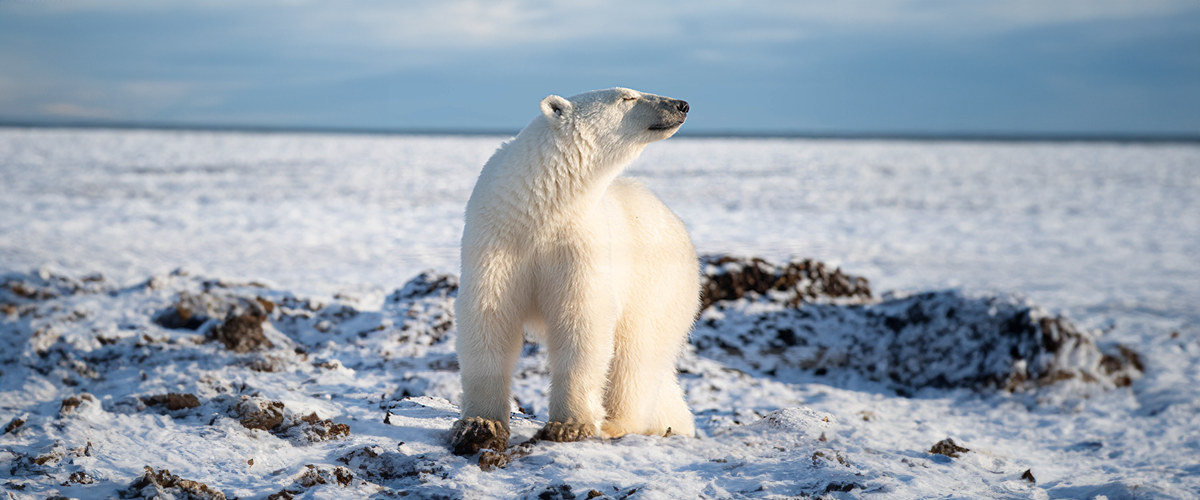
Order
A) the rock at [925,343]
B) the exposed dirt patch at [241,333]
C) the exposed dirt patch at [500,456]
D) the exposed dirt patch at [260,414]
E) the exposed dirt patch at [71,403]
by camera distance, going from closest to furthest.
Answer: the exposed dirt patch at [500,456]
the exposed dirt patch at [260,414]
the exposed dirt patch at [71,403]
the exposed dirt patch at [241,333]
the rock at [925,343]

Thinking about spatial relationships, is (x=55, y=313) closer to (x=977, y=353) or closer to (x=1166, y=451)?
(x=977, y=353)

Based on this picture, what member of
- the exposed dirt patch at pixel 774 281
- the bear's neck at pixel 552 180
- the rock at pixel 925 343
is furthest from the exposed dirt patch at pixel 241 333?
the exposed dirt patch at pixel 774 281

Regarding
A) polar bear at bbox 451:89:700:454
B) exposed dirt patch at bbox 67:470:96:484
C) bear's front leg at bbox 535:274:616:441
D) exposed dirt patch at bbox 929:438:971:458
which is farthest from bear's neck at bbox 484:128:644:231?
exposed dirt patch at bbox 929:438:971:458

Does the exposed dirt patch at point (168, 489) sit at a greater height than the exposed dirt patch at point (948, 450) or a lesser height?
greater

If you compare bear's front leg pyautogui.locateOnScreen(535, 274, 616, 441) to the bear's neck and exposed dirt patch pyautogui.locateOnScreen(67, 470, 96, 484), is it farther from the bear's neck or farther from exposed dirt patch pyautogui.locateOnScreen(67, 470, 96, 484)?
exposed dirt patch pyautogui.locateOnScreen(67, 470, 96, 484)

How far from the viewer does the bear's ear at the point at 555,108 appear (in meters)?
2.92

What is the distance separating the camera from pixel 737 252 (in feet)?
32.8

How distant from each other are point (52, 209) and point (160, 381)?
10.6m

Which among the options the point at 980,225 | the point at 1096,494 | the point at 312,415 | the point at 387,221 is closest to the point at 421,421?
the point at 312,415

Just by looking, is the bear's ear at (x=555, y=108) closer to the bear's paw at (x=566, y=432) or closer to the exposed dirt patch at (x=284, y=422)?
the bear's paw at (x=566, y=432)

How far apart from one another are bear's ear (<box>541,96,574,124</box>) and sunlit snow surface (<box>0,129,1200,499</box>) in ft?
4.46

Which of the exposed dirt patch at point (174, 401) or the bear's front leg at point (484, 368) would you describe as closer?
the bear's front leg at point (484, 368)

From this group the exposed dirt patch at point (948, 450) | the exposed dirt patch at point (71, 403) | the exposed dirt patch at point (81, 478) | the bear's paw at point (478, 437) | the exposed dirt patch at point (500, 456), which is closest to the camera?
the exposed dirt patch at point (81, 478)

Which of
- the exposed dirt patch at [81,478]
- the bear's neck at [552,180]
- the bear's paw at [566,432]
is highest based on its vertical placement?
the bear's neck at [552,180]
